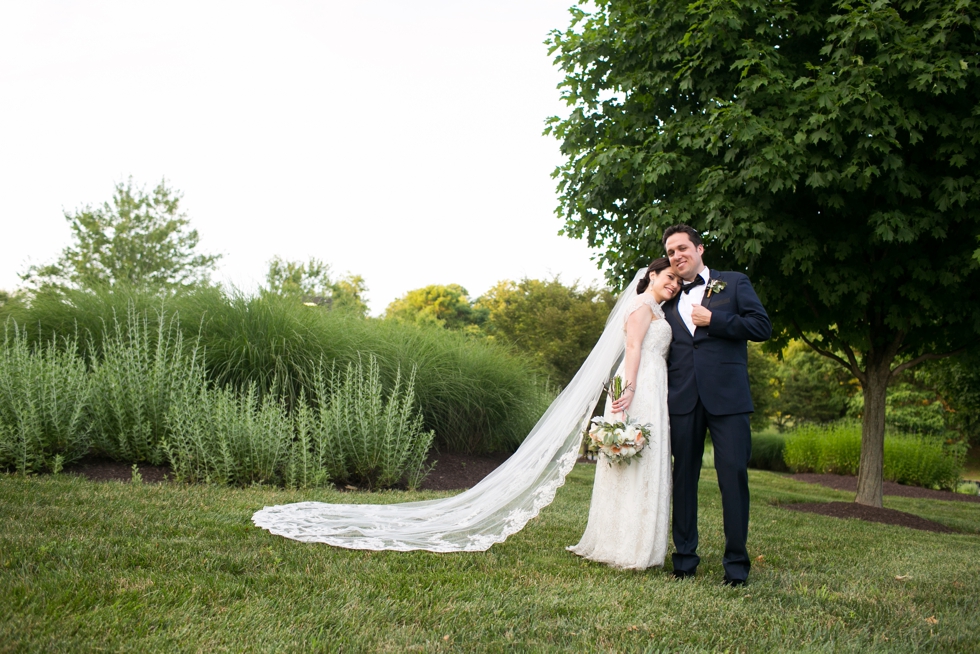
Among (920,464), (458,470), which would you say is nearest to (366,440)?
(458,470)

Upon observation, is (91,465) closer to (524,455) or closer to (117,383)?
(117,383)

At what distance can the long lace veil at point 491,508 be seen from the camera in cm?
442

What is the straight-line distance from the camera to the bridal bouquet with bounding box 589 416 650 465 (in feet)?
13.6

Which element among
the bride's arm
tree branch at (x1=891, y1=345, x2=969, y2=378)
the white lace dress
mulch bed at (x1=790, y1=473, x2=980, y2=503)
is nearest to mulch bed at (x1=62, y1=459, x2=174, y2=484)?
the white lace dress

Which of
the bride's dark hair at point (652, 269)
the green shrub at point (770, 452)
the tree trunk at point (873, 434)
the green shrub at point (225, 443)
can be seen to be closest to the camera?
the bride's dark hair at point (652, 269)

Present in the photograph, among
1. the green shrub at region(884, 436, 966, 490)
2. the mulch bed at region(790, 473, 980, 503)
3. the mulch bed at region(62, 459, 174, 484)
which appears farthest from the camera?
the green shrub at region(884, 436, 966, 490)

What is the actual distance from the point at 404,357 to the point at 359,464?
2176mm

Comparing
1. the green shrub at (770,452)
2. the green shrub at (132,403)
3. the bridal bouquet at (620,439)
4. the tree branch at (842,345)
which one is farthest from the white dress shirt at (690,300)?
the green shrub at (770,452)

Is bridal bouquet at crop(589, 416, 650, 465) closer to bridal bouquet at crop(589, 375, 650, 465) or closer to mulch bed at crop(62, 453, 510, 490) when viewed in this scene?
bridal bouquet at crop(589, 375, 650, 465)

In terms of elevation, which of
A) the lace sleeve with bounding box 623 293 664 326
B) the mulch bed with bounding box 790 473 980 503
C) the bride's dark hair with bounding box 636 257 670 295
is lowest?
the mulch bed with bounding box 790 473 980 503

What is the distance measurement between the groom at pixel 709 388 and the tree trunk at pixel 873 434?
229 inches

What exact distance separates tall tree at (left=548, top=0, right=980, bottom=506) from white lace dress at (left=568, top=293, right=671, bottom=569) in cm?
274

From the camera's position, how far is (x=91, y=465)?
6.77 metres

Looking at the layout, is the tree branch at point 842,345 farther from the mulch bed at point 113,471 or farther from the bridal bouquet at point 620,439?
the mulch bed at point 113,471
